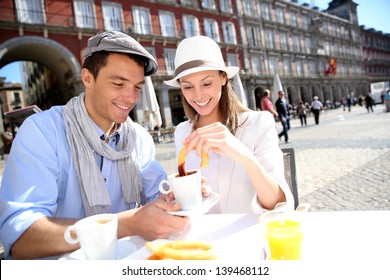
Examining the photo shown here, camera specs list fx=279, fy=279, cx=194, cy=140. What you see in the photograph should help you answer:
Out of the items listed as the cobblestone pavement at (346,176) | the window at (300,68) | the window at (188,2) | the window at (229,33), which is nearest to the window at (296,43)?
the window at (300,68)

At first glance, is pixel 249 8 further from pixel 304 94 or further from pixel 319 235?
pixel 319 235

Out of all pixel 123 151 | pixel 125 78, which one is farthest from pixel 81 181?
pixel 125 78

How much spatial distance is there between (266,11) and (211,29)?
791cm

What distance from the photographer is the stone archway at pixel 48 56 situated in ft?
41.2

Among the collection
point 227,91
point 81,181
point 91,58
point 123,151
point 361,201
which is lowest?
point 361,201

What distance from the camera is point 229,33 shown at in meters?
20.9

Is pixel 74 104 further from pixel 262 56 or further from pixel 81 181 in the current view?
pixel 262 56

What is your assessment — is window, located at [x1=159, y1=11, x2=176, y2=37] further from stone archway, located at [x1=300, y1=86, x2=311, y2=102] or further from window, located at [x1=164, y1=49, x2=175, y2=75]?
stone archway, located at [x1=300, y1=86, x2=311, y2=102]

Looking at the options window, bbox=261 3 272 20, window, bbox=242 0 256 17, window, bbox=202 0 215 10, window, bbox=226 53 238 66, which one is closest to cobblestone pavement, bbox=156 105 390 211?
window, bbox=226 53 238 66

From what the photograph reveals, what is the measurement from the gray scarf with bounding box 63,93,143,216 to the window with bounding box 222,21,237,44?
2070cm

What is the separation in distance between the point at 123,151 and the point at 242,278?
87 centimetres

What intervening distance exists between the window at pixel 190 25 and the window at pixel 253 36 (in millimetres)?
5576

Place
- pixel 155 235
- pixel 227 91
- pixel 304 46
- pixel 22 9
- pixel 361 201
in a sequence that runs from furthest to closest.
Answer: pixel 304 46
pixel 22 9
pixel 361 201
pixel 227 91
pixel 155 235

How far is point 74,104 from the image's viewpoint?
145 centimetres
